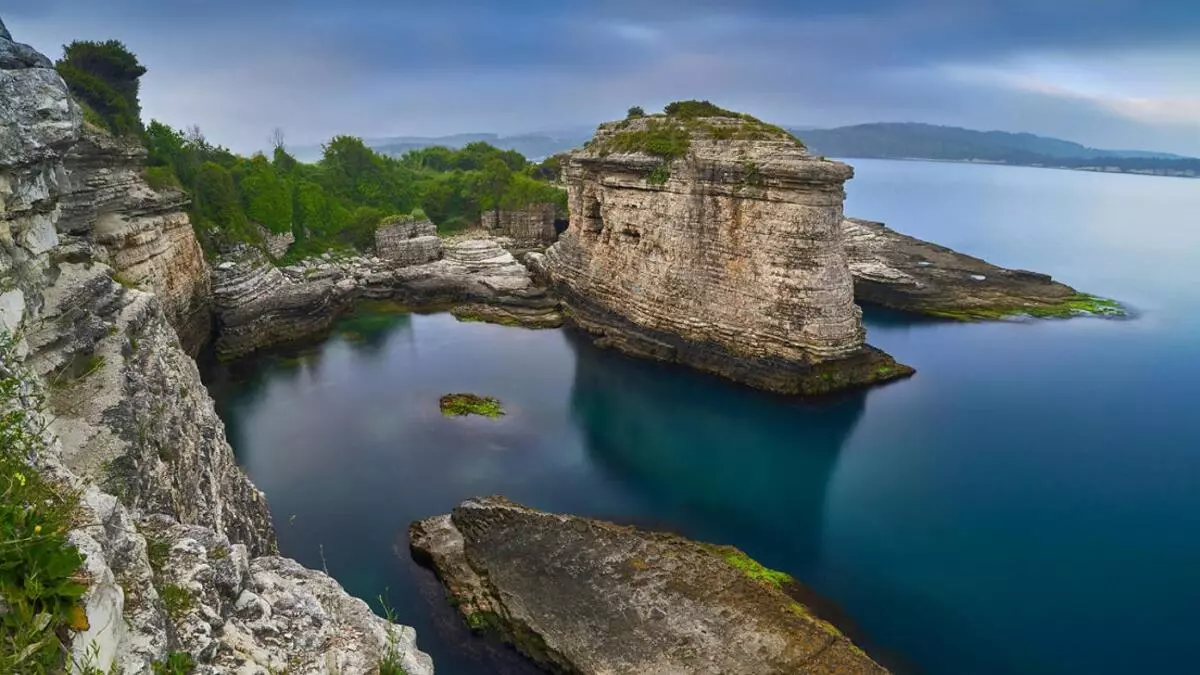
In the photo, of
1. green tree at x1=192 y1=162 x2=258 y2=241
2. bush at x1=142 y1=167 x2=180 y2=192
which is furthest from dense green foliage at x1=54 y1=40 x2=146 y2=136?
green tree at x1=192 y1=162 x2=258 y2=241

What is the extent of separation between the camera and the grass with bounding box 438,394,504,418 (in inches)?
784

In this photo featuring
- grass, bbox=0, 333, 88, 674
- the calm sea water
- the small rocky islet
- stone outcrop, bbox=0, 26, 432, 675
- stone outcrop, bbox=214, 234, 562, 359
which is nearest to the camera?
grass, bbox=0, 333, 88, 674

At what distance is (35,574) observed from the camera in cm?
318

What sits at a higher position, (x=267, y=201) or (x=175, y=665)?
(x=267, y=201)

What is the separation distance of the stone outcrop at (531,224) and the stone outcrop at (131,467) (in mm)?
31090

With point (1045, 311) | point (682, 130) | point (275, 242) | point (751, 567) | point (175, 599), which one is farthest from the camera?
point (1045, 311)

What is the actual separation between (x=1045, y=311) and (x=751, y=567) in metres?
28.4

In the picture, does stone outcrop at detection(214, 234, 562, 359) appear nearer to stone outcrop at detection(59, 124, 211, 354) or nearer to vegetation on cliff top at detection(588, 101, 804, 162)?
stone outcrop at detection(59, 124, 211, 354)

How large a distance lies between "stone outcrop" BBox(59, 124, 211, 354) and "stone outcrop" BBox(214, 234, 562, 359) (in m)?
1.17

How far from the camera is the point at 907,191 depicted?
367 feet

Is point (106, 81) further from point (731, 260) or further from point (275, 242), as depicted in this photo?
point (731, 260)

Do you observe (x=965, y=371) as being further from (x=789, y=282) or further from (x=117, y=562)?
(x=117, y=562)

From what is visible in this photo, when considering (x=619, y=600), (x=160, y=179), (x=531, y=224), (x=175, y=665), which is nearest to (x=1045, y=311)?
(x=531, y=224)

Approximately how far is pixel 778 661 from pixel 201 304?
73.7ft
